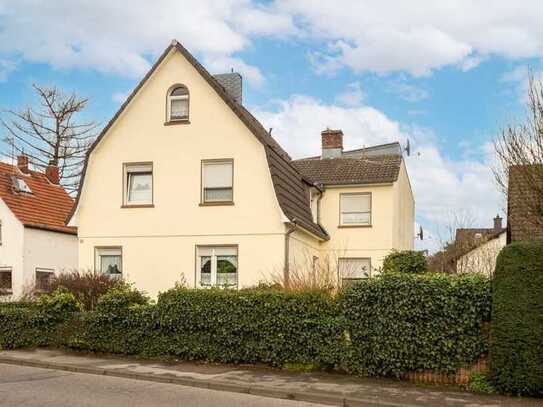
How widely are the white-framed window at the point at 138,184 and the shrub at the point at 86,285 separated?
125 inches

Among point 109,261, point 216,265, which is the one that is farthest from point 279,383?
point 109,261

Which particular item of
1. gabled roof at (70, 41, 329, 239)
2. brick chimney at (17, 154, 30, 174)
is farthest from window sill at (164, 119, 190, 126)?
brick chimney at (17, 154, 30, 174)

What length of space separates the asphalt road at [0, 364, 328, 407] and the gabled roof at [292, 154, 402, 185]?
13.9 m

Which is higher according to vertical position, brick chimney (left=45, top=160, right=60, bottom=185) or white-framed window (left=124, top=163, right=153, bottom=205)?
brick chimney (left=45, top=160, right=60, bottom=185)

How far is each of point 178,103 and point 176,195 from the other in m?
3.10

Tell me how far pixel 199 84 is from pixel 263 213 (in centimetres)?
480

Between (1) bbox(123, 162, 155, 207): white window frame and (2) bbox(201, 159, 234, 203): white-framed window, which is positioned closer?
(2) bbox(201, 159, 234, 203): white-framed window

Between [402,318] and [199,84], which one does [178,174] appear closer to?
[199,84]

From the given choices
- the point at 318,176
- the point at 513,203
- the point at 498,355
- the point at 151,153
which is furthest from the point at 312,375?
the point at 318,176

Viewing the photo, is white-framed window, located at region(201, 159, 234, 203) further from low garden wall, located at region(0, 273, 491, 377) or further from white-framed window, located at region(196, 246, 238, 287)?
low garden wall, located at region(0, 273, 491, 377)

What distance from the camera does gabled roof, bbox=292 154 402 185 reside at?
23.6 m

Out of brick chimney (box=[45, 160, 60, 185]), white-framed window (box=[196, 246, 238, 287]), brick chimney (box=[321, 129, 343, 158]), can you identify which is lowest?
white-framed window (box=[196, 246, 238, 287])

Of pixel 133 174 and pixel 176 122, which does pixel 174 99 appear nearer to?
pixel 176 122

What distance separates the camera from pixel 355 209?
2383cm
